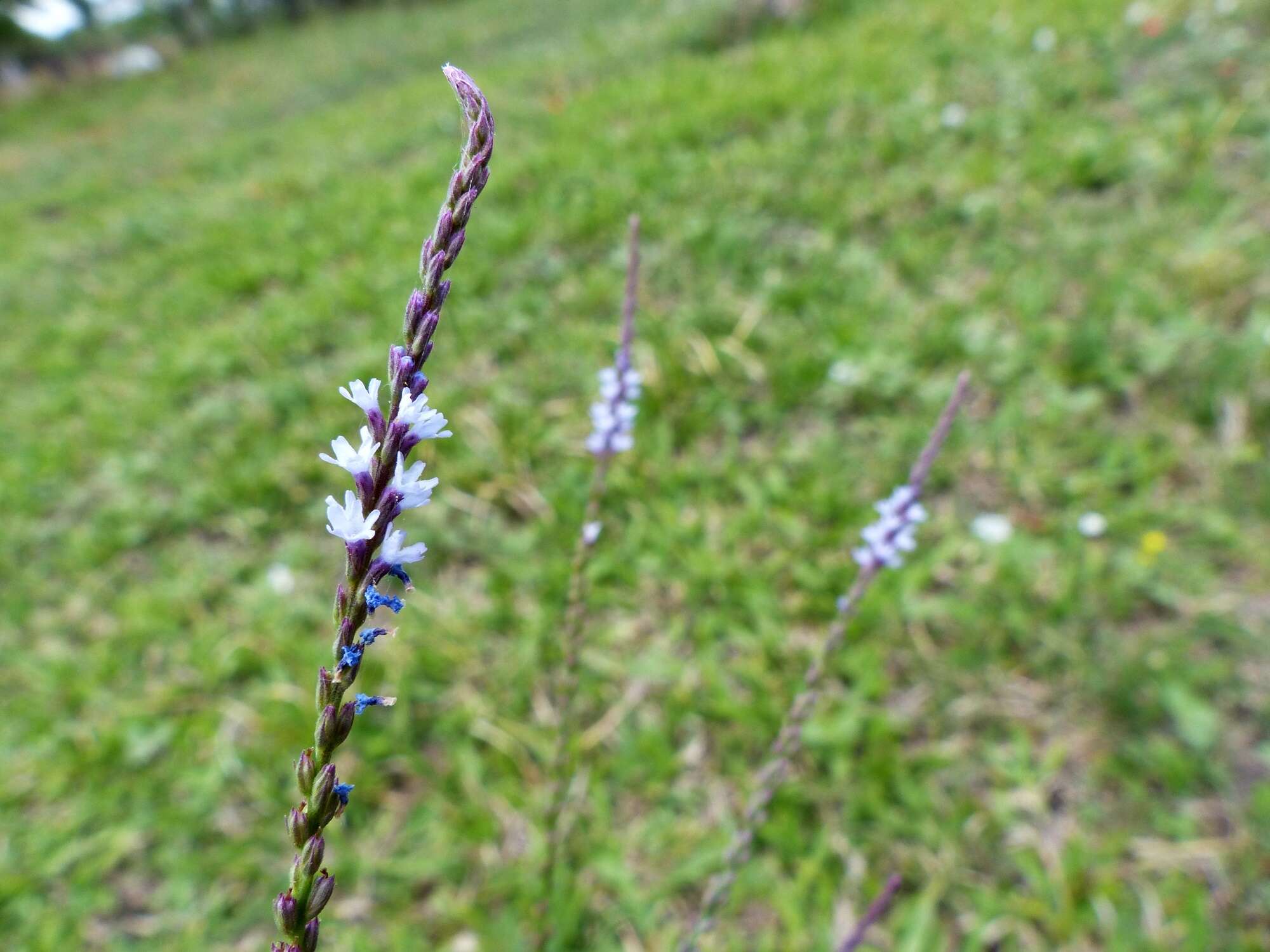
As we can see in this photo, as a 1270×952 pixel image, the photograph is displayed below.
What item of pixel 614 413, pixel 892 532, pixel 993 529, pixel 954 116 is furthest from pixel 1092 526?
pixel 954 116

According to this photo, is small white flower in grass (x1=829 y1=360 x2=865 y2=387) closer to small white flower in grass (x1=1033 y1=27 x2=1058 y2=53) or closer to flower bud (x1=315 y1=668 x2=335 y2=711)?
flower bud (x1=315 y1=668 x2=335 y2=711)

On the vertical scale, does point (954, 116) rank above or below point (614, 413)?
below

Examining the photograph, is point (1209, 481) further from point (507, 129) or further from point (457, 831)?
point (507, 129)

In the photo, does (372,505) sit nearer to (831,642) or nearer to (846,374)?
(831,642)

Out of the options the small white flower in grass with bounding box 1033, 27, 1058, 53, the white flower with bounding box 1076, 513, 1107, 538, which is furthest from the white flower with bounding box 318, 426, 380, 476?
the small white flower in grass with bounding box 1033, 27, 1058, 53

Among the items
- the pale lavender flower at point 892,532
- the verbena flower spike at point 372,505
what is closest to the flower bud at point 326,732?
the verbena flower spike at point 372,505

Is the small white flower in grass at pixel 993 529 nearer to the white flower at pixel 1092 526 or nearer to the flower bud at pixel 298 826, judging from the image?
the white flower at pixel 1092 526

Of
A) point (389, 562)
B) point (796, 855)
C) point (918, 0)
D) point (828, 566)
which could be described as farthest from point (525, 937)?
point (918, 0)
